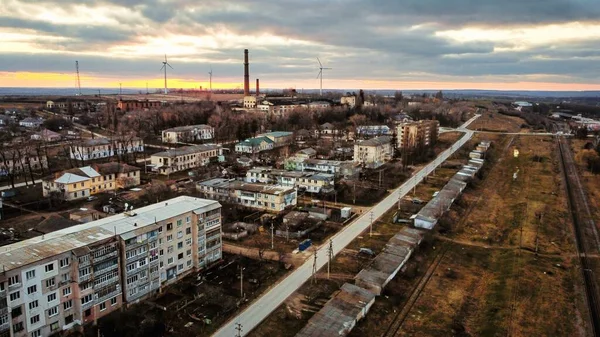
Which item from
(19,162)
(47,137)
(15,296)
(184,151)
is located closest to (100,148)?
(19,162)

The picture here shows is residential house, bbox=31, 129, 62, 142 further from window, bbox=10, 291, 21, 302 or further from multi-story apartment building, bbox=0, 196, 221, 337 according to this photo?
window, bbox=10, 291, 21, 302

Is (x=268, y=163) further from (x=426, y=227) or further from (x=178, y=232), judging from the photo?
(x=178, y=232)

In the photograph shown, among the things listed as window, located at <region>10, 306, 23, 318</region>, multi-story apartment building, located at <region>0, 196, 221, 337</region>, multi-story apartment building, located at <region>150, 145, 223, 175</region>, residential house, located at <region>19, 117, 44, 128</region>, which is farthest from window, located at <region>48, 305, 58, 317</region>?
residential house, located at <region>19, 117, 44, 128</region>

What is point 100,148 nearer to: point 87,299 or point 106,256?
point 106,256

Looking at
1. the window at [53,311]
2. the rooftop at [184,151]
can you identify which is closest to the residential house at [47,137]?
the rooftop at [184,151]

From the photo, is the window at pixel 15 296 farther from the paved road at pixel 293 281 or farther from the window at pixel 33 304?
the paved road at pixel 293 281

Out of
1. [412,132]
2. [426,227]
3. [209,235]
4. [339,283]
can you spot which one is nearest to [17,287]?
[209,235]

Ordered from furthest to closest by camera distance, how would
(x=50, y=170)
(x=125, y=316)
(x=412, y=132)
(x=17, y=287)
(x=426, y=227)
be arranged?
(x=412, y=132) → (x=50, y=170) → (x=426, y=227) → (x=125, y=316) → (x=17, y=287)
